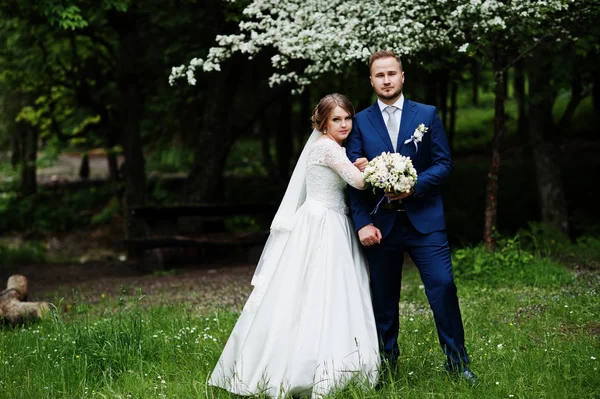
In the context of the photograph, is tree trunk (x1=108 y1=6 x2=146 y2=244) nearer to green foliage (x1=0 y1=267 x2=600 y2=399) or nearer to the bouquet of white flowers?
green foliage (x1=0 y1=267 x2=600 y2=399)

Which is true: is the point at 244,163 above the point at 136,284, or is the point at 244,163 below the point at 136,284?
above

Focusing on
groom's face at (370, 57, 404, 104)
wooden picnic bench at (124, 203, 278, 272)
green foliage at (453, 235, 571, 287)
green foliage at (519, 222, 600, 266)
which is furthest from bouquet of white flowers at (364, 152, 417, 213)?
wooden picnic bench at (124, 203, 278, 272)

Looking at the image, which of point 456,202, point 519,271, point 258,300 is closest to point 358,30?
point 519,271

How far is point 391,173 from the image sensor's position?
14.8 ft

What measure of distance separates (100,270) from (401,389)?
1033cm

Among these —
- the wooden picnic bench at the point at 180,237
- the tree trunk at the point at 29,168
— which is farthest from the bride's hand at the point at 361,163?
the tree trunk at the point at 29,168

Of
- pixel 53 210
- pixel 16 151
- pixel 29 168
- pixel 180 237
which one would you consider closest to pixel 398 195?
pixel 180 237

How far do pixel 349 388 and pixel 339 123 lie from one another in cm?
177

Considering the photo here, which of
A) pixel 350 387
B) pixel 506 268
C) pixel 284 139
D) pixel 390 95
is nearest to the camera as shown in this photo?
pixel 350 387

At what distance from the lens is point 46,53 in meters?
16.6

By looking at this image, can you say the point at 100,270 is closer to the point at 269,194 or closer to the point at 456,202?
the point at 269,194

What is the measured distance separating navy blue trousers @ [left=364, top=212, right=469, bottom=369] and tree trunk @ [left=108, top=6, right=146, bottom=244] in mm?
11259

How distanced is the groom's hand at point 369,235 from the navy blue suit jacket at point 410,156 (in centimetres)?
4

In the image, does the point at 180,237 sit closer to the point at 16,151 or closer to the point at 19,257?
the point at 19,257
